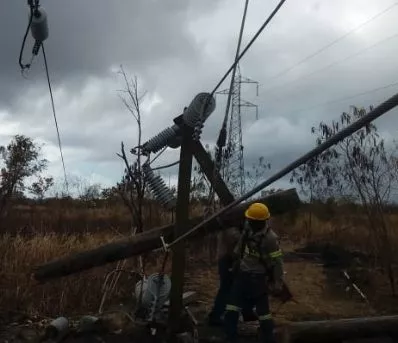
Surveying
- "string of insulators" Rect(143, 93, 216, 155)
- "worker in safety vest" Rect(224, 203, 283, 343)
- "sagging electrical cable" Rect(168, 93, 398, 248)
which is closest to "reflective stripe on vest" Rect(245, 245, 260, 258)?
"worker in safety vest" Rect(224, 203, 283, 343)

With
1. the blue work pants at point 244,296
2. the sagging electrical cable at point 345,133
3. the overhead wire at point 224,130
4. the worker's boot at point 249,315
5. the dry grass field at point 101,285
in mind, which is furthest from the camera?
the dry grass field at point 101,285

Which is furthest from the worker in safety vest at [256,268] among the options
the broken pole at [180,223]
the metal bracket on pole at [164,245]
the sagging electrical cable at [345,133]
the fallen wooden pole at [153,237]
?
the sagging electrical cable at [345,133]

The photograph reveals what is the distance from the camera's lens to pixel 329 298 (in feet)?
40.9

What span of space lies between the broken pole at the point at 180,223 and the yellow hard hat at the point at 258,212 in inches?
36.1

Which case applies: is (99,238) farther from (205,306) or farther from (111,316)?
(111,316)

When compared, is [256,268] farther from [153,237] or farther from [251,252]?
[153,237]

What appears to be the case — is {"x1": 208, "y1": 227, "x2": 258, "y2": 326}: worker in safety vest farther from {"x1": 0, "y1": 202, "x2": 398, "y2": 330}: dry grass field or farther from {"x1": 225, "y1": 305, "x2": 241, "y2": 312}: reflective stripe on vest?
{"x1": 0, "y1": 202, "x2": 398, "y2": 330}: dry grass field

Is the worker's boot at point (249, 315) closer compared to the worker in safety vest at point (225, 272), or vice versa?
the worker's boot at point (249, 315)

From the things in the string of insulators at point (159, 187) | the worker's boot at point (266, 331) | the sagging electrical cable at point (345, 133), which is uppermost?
the string of insulators at point (159, 187)

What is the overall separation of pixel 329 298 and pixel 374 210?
249 cm

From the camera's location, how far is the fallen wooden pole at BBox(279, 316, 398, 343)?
3.87 metres

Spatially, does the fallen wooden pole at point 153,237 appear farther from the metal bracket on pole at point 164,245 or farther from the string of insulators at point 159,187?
the string of insulators at point 159,187

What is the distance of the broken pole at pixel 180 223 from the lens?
7.80m

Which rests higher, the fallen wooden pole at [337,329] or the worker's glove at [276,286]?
the worker's glove at [276,286]
